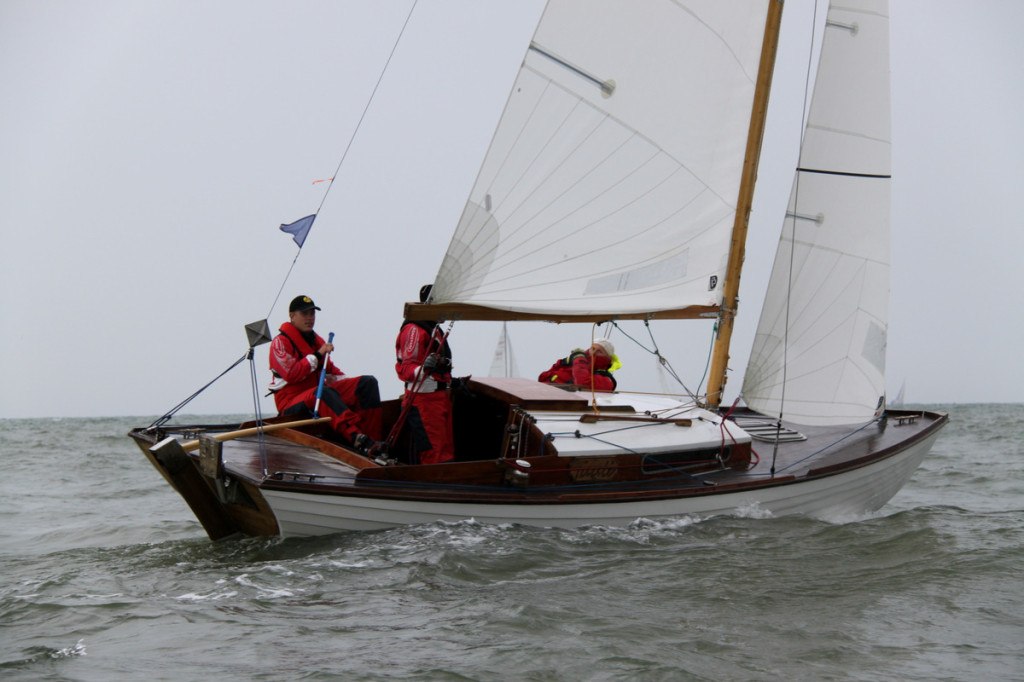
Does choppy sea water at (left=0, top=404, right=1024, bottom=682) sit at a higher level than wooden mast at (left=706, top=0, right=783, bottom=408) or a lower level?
lower

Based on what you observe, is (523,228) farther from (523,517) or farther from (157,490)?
(157,490)

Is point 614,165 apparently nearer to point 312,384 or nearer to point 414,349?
point 414,349

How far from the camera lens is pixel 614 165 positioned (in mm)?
6398

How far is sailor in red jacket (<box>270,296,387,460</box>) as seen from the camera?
6.59 m

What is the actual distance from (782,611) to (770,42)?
4883mm

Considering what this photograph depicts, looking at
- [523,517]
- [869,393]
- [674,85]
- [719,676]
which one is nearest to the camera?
[719,676]

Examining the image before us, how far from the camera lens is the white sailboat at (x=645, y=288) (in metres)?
5.51

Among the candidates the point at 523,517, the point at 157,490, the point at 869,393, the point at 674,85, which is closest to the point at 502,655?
the point at 523,517

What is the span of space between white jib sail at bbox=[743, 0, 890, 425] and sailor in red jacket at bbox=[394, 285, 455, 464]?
3.12 meters

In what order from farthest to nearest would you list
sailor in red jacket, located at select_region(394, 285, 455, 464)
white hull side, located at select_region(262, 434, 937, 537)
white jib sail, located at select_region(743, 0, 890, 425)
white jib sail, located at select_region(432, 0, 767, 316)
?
1. white jib sail, located at select_region(743, 0, 890, 425)
2. sailor in red jacket, located at select_region(394, 285, 455, 464)
3. white jib sail, located at select_region(432, 0, 767, 316)
4. white hull side, located at select_region(262, 434, 937, 537)

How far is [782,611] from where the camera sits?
421 cm

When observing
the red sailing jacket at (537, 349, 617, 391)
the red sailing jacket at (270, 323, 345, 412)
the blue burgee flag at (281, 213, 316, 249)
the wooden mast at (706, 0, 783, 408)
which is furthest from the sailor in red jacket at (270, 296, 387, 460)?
the wooden mast at (706, 0, 783, 408)

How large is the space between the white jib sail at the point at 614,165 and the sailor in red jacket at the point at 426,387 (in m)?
0.52

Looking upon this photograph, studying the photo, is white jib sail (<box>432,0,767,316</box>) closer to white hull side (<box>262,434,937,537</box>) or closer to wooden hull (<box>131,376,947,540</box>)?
wooden hull (<box>131,376,947,540</box>)
